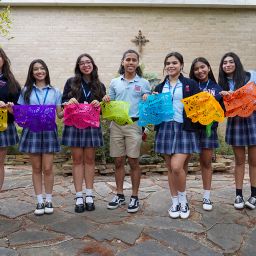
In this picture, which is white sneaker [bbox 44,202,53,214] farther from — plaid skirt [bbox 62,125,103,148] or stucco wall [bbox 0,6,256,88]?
stucco wall [bbox 0,6,256,88]

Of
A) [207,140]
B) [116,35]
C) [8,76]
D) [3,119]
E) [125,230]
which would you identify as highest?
[116,35]

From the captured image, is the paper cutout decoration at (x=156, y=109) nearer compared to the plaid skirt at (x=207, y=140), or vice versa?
the paper cutout decoration at (x=156, y=109)

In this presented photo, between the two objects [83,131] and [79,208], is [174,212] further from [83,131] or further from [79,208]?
[83,131]

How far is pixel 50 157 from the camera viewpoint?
393 centimetres

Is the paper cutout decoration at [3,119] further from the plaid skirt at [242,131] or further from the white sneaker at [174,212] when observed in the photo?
the plaid skirt at [242,131]

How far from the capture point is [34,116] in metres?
3.81

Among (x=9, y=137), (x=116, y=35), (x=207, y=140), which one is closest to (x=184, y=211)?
(x=207, y=140)

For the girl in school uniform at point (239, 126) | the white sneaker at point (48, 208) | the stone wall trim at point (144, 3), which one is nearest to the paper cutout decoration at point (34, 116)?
the white sneaker at point (48, 208)

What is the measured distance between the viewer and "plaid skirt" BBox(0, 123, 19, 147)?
12.7ft

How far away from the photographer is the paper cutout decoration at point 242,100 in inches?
152

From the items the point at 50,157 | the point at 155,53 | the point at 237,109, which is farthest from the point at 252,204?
the point at 155,53

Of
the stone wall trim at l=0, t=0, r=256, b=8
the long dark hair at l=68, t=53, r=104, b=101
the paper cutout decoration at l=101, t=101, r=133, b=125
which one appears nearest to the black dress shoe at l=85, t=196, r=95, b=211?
the paper cutout decoration at l=101, t=101, r=133, b=125

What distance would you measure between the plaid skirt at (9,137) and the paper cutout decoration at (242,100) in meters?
2.45

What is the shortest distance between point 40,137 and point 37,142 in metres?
0.07
